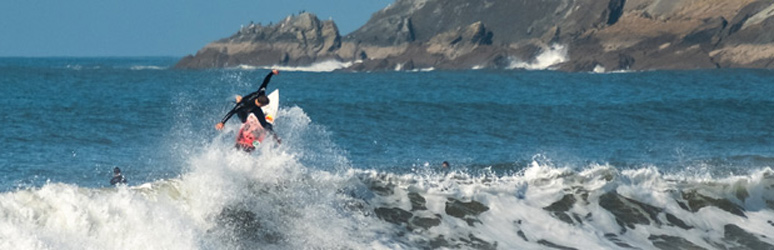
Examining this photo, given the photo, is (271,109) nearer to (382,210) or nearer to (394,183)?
(394,183)

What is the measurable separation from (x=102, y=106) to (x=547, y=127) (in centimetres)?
1851

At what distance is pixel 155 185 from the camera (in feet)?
56.6

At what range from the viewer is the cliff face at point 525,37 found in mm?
86000

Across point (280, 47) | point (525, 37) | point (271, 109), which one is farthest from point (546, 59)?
point (271, 109)

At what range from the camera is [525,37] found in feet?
393

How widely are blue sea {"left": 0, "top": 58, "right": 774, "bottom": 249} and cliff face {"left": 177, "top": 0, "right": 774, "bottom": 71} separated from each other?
162 ft

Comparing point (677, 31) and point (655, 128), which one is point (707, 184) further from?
point (677, 31)

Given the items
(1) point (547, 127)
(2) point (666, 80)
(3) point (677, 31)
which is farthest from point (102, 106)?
(3) point (677, 31)

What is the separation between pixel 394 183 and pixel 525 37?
336 ft

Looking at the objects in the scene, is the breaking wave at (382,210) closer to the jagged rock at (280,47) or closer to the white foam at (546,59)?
the white foam at (546,59)

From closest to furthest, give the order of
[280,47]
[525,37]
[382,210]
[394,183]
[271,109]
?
[382,210] < [394,183] < [271,109] < [525,37] < [280,47]

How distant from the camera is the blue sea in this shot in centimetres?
1558

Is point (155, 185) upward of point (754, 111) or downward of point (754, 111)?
upward

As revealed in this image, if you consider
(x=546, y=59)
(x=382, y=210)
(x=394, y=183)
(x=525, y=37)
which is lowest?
(x=546, y=59)
